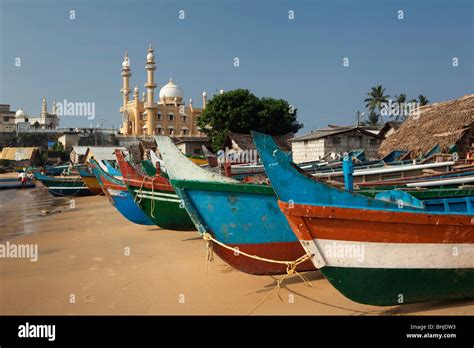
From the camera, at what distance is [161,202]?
10.8 meters

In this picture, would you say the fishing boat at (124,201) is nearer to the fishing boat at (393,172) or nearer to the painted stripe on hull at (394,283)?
the fishing boat at (393,172)

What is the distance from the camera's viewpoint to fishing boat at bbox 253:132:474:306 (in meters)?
5.16

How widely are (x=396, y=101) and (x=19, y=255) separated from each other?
53.9 metres

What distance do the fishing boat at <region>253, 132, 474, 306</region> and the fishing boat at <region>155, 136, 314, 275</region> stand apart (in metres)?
1.54

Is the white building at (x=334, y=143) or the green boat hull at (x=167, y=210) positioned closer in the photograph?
the green boat hull at (x=167, y=210)

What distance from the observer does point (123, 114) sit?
2361 inches

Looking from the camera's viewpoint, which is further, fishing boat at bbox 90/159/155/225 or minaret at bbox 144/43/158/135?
minaret at bbox 144/43/158/135

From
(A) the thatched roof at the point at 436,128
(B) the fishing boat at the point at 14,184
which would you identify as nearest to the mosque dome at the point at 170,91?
(B) the fishing boat at the point at 14,184

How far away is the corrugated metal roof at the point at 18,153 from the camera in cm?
5106

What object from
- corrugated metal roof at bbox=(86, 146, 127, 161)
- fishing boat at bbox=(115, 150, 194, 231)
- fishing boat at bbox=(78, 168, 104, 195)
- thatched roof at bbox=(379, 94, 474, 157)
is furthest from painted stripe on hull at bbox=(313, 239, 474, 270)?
corrugated metal roof at bbox=(86, 146, 127, 161)

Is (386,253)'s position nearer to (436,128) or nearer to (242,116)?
(436,128)

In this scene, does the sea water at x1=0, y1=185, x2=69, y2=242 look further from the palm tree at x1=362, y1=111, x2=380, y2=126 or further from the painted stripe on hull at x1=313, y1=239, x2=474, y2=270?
the palm tree at x1=362, y1=111, x2=380, y2=126

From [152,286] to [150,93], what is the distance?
4951cm

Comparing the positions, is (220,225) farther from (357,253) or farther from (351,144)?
(351,144)
